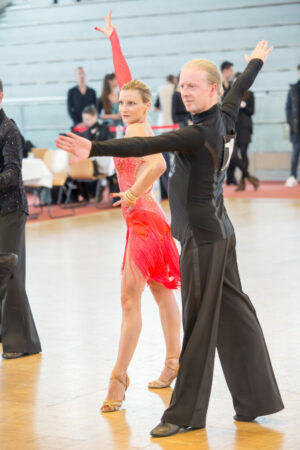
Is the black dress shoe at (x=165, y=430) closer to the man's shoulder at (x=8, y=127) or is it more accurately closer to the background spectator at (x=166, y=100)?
the man's shoulder at (x=8, y=127)

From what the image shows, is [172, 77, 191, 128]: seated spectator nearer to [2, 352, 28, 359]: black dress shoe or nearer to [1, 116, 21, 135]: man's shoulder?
[1, 116, 21, 135]: man's shoulder

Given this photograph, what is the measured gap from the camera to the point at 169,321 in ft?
15.9

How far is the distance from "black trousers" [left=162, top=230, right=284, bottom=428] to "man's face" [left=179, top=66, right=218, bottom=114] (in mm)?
591

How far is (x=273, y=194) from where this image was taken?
1479cm

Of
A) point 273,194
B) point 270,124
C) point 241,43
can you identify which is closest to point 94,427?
point 273,194

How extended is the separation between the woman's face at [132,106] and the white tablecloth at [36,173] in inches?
314

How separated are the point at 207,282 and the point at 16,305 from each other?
203cm

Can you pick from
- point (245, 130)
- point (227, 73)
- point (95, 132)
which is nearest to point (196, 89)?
point (95, 132)

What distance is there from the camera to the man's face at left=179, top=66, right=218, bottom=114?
388 cm

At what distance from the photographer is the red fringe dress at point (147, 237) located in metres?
4.59

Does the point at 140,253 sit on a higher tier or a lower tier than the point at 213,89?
lower

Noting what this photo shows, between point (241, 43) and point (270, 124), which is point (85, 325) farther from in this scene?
point (241, 43)

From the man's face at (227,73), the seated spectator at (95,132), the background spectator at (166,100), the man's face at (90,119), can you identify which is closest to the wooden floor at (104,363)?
the seated spectator at (95,132)

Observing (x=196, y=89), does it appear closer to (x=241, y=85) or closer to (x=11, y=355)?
(x=241, y=85)
